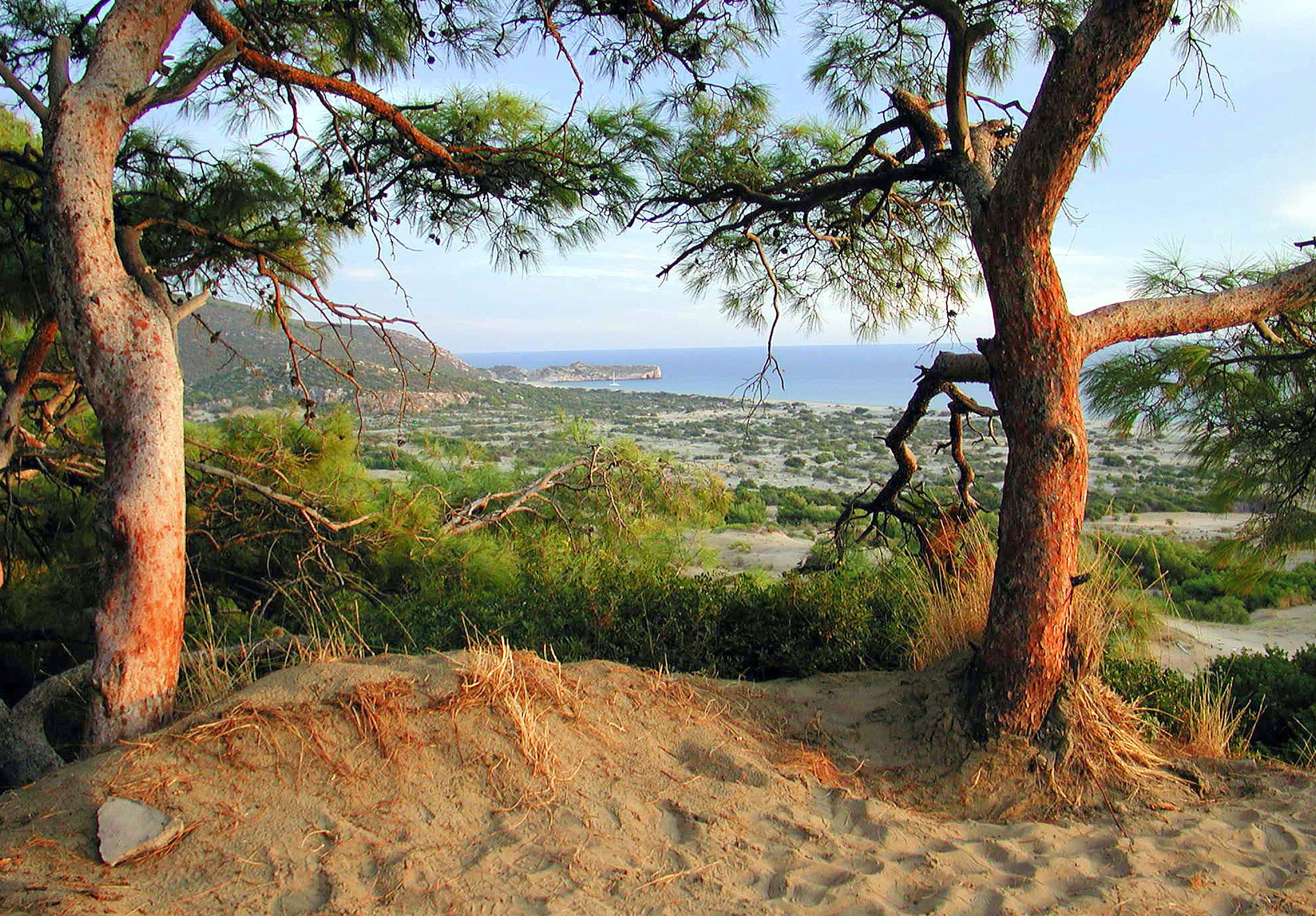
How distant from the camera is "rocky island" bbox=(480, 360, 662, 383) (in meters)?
67.6

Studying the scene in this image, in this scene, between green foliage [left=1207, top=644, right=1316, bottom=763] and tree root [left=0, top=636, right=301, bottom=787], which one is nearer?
tree root [left=0, top=636, right=301, bottom=787]

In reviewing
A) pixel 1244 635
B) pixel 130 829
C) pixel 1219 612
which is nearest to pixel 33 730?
pixel 130 829

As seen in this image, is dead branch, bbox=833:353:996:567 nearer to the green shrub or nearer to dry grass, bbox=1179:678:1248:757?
→ dry grass, bbox=1179:678:1248:757

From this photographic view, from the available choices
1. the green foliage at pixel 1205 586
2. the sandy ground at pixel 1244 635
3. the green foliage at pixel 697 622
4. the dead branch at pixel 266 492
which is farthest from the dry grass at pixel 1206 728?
the green foliage at pixel 1205 586

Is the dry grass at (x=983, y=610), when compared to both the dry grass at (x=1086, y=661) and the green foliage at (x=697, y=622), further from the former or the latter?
the green foliage at (x=697, y=622)

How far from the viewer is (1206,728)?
3.99 metres

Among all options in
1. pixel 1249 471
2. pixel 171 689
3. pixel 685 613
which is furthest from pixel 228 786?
pixel 1249 471

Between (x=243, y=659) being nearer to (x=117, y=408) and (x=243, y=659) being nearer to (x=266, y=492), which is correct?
(x=266, y=492)

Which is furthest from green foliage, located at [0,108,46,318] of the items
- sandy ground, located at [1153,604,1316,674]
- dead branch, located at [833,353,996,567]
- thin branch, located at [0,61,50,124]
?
sandy ground, located at [1153,604,1316,674]

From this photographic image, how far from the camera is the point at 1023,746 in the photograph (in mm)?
3504

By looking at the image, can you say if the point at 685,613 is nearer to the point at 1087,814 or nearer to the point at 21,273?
the point at 1087,814

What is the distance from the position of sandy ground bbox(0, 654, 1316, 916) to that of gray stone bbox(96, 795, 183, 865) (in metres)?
0.04

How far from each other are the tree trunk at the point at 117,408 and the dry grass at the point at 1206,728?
15.2 ft

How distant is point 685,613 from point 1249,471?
357 cm
